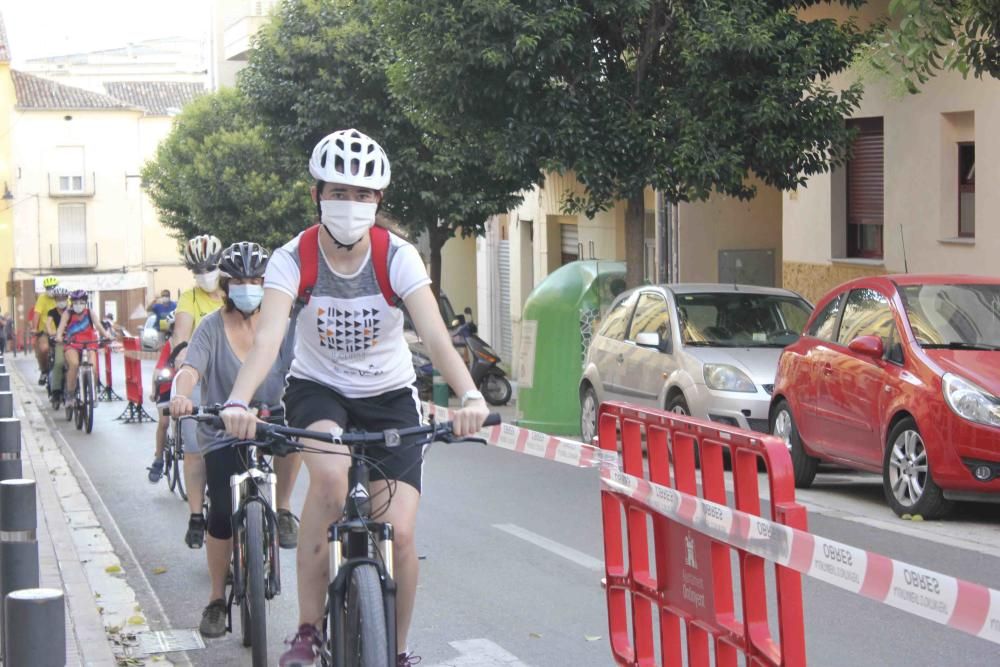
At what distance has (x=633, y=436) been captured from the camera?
5.80 meters

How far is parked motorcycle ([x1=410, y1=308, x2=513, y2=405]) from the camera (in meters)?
24.4

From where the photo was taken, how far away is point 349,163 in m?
5.15

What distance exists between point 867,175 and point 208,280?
1181 cm

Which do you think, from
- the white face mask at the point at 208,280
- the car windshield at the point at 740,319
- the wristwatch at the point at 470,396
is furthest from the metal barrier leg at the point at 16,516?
the car windshield at the point at 740,319

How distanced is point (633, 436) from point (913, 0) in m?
5.63

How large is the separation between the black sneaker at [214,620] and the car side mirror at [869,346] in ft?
17.5

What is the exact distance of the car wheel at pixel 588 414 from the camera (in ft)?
51.6

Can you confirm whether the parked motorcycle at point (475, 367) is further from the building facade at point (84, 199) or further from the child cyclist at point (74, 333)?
the building facade at point (84, 199)

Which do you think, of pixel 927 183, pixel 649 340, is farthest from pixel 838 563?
pixel 927 183

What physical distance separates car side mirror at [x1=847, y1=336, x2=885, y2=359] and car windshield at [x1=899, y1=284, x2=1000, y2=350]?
251 mm

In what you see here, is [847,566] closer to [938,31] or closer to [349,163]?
[349,163]

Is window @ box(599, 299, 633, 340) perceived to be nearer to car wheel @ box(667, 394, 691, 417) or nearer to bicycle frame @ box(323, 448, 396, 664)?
car wheel @ box(667, 394, 691, 417)

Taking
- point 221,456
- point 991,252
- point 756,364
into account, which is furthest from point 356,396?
point 991,252

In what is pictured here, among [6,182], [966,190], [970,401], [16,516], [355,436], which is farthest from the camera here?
[6,182]
